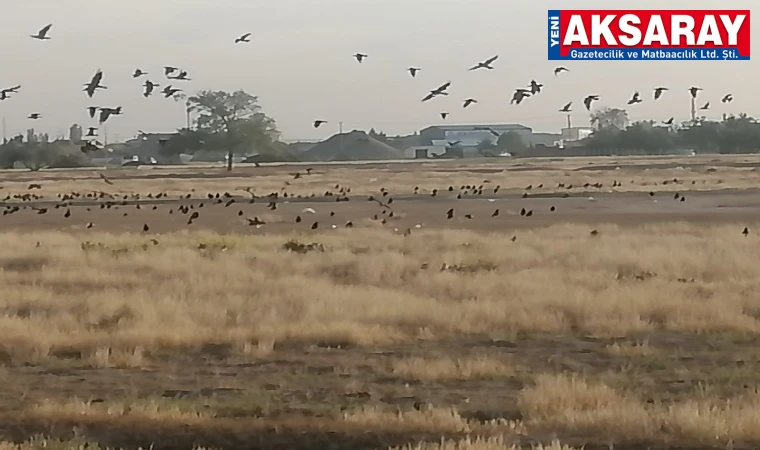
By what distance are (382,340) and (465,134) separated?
16905 cm

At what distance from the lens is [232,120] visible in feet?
389

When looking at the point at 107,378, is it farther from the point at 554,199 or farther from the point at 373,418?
the point at 554,199

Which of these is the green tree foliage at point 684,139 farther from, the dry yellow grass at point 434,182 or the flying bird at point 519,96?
the flying bird at point 519,96

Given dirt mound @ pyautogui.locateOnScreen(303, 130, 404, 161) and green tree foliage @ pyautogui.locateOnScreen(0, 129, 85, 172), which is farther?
dirt mound @ pyautogui.locateOnScreen(303, 130, 404, 161)

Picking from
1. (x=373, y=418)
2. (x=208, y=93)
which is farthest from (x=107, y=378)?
(x=208, y=93)

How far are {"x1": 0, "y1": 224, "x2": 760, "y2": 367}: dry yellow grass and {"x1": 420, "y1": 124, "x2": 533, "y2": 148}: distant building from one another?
138827 mm

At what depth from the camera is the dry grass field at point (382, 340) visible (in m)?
8.96

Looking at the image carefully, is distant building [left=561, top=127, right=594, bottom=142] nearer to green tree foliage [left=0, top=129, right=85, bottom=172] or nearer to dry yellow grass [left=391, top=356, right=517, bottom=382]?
green tree foliage [left=0, top=129, right=85, bottom=172]

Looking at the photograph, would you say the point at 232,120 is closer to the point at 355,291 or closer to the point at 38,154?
the point at 38,154

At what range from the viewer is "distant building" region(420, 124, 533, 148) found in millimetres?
174750

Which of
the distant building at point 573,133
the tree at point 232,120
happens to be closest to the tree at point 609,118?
the distant building at point 573,133

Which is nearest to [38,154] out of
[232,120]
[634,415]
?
[232,120]

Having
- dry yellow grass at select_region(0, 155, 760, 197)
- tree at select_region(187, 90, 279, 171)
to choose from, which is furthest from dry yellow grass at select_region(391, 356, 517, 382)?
tree at select_region(187, 90, 279, 171)

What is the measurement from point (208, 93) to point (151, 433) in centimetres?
11391
